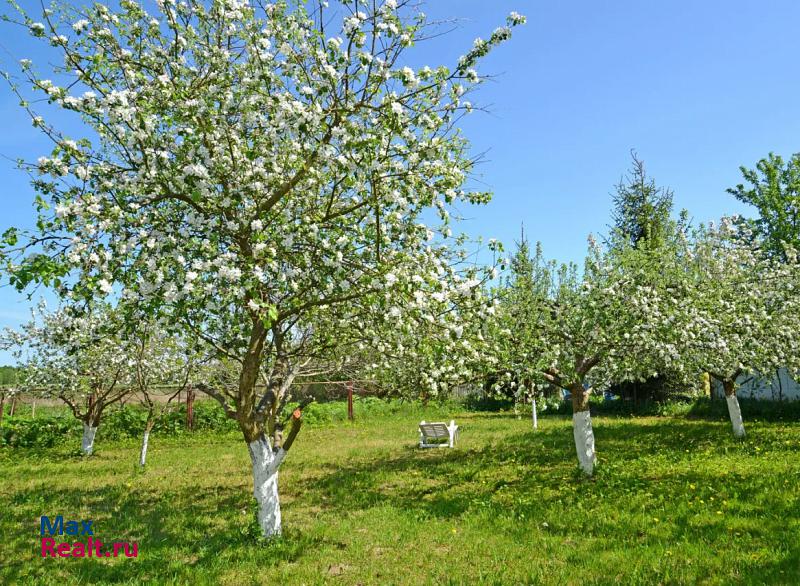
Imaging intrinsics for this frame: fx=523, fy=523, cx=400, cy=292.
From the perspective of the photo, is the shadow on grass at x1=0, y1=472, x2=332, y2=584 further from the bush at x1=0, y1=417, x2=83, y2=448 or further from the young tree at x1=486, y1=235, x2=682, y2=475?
the bush at x1=0, y1=417, x2=83, y2=448

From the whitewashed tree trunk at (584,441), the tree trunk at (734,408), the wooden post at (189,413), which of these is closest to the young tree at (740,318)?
the tree trunk at (734,408)

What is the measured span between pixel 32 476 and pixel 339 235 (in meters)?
14.8

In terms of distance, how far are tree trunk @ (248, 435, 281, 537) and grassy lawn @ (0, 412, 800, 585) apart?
0.32m

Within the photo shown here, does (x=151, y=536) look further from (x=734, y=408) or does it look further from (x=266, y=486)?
(x=734, y=408)

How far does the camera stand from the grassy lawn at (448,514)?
7.21 m

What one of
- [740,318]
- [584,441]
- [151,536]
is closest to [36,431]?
[151,536]

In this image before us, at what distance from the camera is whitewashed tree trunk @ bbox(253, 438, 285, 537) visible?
29.2 feet

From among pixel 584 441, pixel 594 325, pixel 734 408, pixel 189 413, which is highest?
pixel 594 325

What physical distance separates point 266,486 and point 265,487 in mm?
22

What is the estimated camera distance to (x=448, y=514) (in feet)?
33.3

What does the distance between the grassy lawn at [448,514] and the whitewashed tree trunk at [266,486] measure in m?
0.32

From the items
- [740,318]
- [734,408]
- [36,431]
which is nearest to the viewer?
[740,318]

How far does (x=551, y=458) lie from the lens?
1535 cm

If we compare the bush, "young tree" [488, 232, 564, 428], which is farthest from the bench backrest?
the bush
